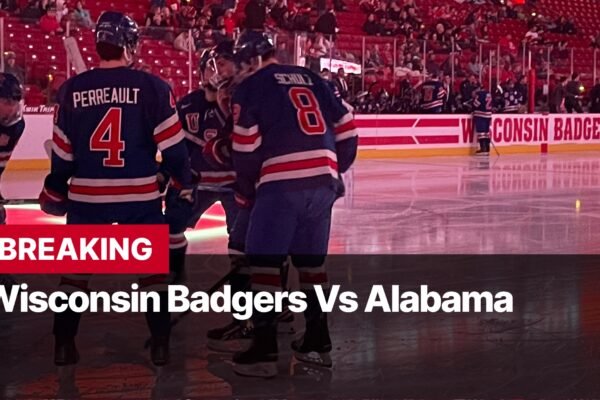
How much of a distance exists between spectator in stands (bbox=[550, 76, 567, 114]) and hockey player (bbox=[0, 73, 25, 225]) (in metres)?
20.1

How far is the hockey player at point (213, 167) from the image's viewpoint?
5.22 metres

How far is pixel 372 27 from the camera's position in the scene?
24859mm

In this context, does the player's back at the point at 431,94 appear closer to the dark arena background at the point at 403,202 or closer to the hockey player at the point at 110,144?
the dark arena background at the point at 403,202

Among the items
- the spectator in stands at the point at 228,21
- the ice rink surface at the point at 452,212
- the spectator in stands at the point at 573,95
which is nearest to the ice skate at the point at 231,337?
the ice rink surface at the point at 452,212

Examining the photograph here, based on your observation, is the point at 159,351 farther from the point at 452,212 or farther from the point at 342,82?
the point at 342,82

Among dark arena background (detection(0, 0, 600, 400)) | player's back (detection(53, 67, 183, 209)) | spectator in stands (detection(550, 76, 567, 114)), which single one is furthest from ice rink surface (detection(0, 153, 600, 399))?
spectator in stands (detection(550, 76, 567, 114))

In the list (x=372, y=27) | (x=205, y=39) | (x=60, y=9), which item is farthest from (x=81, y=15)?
(x=372, y=27)

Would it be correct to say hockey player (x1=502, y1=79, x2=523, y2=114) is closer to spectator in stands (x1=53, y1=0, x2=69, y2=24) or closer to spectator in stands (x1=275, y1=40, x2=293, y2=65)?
spectator in stands (x1=275, y1=40, x2=293, y2=65)

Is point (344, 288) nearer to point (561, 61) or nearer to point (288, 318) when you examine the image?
point (288, 318)

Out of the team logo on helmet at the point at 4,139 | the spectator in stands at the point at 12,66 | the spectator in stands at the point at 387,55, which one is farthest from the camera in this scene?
the spectator in stands at the point at 387,55

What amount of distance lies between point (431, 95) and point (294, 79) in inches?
701

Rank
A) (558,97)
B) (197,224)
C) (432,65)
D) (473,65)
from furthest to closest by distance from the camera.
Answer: (558,97)
(473,65)
(432,65)
(197,224)

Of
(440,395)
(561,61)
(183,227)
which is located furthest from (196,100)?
(561,61)

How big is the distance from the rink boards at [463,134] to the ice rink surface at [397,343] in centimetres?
1178
